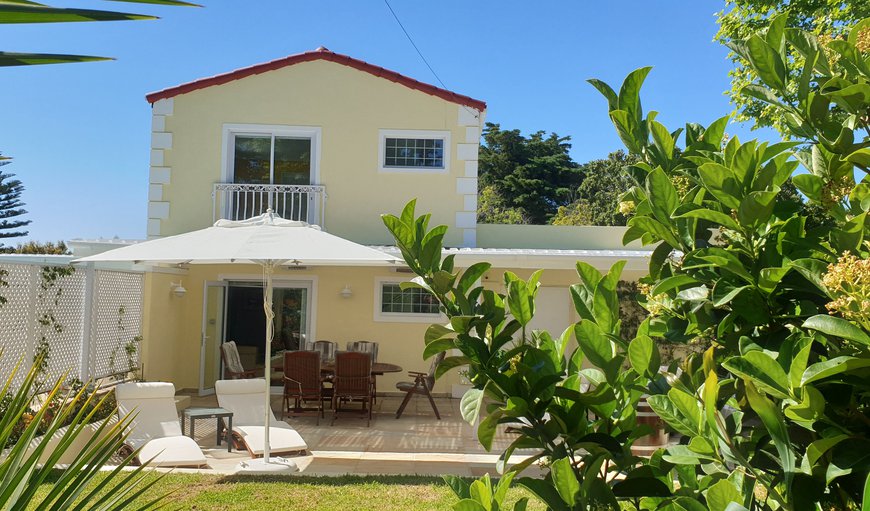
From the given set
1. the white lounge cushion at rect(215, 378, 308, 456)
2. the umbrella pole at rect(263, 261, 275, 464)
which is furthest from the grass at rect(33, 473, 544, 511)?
the white lounge cushion at rect(215, 378, 308, 456)

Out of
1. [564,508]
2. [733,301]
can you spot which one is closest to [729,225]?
[733,301]

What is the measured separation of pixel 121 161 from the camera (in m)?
17.1

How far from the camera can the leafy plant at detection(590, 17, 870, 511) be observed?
1.08m

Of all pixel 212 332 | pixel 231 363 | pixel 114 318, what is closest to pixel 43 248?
pixel 212 332

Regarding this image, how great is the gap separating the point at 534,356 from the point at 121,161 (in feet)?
57.9

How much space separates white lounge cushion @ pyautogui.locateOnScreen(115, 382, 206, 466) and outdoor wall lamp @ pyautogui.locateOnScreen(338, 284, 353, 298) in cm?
554

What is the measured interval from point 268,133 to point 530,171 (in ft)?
103

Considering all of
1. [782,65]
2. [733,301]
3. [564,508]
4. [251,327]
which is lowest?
[251,327]

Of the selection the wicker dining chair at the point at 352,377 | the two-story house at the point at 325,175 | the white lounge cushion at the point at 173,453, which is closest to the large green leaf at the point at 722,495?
the white lounge cushion at the point at 173,453

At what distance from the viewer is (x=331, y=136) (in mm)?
14625

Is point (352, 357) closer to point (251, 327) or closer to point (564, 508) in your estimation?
point (251, 327)

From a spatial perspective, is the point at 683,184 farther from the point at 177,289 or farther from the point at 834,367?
the point at 177,289

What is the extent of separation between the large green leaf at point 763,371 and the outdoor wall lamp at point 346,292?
Result: 13715mm

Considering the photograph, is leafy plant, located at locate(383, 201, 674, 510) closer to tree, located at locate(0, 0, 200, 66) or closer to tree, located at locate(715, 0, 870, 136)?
tree, located at locate(0, 0, 200, 66)
